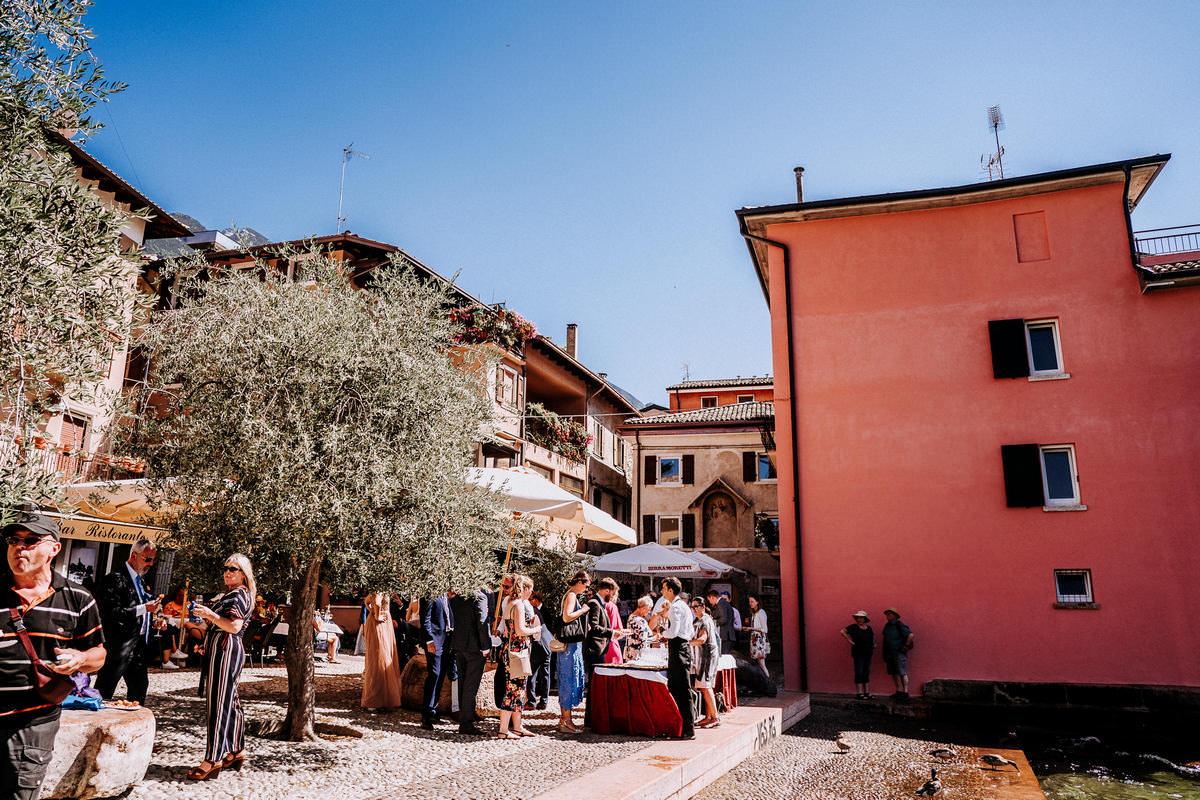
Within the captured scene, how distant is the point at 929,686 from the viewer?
1442 centimetres

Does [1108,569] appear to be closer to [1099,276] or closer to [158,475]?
[1099,276]

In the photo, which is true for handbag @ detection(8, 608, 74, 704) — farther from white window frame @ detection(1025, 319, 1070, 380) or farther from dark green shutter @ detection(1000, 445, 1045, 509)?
white window frame @ detection(1025, 319, 1070, 380)

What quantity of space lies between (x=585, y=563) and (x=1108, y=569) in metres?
9.54

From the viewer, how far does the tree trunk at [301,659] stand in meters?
7.59

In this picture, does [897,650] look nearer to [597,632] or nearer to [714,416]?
[597,632]

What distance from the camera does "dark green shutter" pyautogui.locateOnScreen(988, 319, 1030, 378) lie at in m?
15.7

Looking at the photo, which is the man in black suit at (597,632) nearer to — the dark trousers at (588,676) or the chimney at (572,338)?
the dark trousers at (588,676)

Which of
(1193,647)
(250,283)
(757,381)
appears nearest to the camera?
(250,283)

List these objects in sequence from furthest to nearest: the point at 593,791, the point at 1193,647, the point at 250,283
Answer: the point at 1193,647, the point at 250,283, the point at 593,791

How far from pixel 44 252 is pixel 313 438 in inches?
103

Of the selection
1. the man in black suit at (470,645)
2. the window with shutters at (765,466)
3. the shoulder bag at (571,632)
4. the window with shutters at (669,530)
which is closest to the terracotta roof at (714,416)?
the window with shutters at (765,466)

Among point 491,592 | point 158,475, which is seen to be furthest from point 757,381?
point 158,475

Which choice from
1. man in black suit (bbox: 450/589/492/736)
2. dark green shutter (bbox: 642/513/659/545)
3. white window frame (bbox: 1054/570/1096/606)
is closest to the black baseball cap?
man in black suit (bbox: 450/589/492/736)

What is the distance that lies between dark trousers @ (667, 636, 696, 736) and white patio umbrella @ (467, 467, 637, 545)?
9.16 ft
